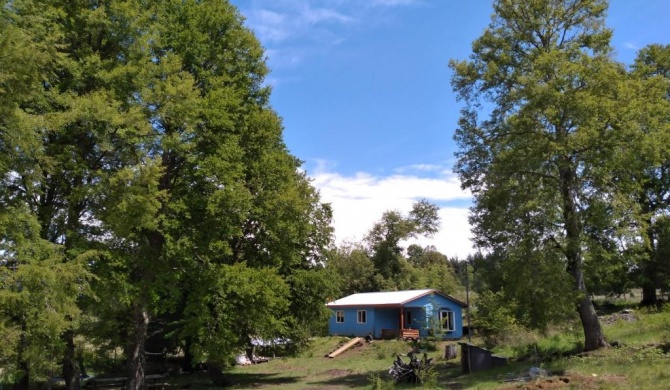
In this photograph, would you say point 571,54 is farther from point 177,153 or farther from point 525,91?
point 177,153

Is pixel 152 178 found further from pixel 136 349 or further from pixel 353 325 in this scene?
pixel 353 325

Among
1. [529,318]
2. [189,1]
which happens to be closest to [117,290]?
[189,1]

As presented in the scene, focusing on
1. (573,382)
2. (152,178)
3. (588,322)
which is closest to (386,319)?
(588,322)

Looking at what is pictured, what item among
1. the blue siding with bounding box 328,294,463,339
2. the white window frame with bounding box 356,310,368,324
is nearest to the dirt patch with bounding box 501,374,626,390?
the blue siding with bounding box 328,294,463,339

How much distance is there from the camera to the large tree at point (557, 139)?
18172 millimetres

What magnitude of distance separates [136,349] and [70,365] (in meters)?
2.24

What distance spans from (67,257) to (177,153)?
533cm

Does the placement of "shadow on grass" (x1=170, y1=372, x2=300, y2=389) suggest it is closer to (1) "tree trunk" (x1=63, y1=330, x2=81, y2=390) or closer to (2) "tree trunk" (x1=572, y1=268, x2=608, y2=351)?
(1) "tree trunk" (x1=63, y1=330, x2=81, y2=390)

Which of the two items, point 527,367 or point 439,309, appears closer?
point 527,367

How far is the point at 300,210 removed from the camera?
21.6 metres

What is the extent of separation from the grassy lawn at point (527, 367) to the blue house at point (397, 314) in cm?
484

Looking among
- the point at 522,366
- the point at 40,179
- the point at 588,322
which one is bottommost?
the point at 522,366

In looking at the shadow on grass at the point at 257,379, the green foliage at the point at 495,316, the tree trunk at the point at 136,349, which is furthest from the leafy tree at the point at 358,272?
the tree trunk at the point at 136,349

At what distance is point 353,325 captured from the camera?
141 feet
